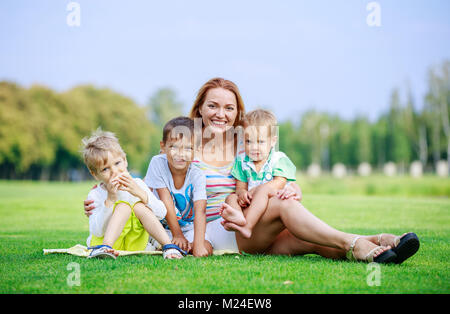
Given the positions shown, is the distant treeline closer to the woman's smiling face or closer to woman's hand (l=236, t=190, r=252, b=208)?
the woman's smiling face

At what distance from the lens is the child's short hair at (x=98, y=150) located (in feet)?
13.4

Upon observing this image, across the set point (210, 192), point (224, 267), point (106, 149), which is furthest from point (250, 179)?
point (106, 149)

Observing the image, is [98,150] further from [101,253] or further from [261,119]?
[261,119]

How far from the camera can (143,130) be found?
4509 cm

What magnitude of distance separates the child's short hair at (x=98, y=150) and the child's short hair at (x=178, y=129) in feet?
1.57

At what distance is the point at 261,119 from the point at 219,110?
44 centimetres

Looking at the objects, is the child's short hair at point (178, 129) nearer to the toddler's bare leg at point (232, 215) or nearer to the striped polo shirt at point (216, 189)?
the striped polo shirt at point (216, 189)

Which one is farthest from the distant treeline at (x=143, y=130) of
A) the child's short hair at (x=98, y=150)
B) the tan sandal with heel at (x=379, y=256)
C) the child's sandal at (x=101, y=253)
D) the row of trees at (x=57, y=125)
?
the tan sandal with heel at (x=379, y=256)

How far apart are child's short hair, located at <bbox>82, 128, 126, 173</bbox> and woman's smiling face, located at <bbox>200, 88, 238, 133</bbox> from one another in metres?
0.93

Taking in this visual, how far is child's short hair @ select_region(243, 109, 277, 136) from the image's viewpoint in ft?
14.2

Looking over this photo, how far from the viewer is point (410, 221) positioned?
8523mm

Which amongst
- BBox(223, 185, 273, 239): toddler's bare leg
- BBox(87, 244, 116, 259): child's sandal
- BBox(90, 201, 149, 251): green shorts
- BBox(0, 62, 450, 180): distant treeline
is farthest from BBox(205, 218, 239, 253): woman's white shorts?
BBox(0, 62, 450, 180): distant treeline

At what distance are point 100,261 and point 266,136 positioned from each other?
185cm
